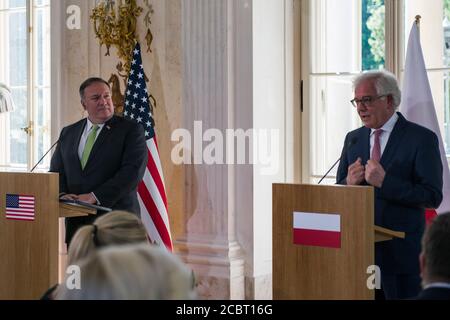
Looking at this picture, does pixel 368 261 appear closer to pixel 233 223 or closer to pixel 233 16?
pixel 233 223

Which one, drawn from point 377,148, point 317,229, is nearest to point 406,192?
point 377,148

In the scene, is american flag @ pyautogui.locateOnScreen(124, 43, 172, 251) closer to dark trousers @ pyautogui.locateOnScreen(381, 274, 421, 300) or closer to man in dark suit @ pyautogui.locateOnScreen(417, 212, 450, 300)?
dark trousers @ pyautogui.locateOnScreen(381, 274, 421, 300)

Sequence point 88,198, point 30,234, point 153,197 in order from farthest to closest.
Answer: point 153,197 → point 88,198 → point 30,234

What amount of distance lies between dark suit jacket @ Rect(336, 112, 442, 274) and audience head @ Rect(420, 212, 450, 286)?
1577 millimetres

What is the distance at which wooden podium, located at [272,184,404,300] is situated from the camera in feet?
11.0

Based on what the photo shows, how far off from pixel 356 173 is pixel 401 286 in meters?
0.57

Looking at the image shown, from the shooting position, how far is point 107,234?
8.00ft

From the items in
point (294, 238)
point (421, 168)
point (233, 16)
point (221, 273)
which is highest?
point (233, 16)

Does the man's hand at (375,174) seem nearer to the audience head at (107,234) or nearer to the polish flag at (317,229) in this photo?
the polish flag at (317,229)

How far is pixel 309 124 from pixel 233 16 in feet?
3.05

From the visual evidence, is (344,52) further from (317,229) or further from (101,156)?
(317,229)
